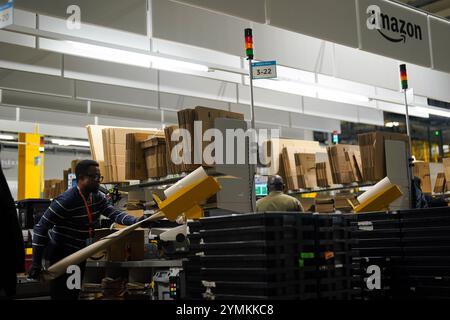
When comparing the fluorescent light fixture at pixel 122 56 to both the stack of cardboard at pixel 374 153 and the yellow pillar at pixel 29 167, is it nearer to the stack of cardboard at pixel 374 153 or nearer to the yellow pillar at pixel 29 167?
the stack of cardboard at pixel 374 153

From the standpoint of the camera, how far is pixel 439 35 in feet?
24.0

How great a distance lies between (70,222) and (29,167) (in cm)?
1175

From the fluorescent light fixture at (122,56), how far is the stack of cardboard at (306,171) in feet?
6.42

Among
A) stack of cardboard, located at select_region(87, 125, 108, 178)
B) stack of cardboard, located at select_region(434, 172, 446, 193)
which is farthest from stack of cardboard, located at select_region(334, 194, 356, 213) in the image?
stack of cardboard, located at select_region(87, 125, 108, 178)

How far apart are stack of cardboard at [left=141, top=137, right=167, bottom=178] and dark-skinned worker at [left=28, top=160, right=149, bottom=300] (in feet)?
1.92

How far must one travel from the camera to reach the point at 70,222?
4703mm

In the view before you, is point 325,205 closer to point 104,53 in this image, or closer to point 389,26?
point 389,26

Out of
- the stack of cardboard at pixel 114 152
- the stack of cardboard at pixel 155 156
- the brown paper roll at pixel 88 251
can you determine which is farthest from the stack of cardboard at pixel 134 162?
the brown paper roll at pixel 88 251

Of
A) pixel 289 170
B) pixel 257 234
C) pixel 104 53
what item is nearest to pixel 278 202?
pixel 289 170

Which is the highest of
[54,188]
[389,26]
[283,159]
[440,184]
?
[389,26]

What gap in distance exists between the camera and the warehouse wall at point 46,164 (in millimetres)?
20188

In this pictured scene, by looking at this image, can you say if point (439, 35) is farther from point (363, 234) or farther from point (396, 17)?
point (363, 234)

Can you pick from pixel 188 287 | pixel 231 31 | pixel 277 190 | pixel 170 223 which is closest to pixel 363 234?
pixel 188 287

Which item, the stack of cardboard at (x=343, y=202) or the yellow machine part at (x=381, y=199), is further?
the stack of cardboard at (x=343, y=202)
